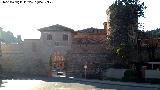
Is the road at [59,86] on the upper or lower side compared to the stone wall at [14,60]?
lower

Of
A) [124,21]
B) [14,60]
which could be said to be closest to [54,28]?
[14,60]

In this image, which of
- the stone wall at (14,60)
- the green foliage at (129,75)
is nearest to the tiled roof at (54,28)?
the stone wall at (14,60)

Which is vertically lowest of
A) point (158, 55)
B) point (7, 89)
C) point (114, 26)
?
point (7, 89)

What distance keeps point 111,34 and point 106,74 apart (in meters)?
6.26

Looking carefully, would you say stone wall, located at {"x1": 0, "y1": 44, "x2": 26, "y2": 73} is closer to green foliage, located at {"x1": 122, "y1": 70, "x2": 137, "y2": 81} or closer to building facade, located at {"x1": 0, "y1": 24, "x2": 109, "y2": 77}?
building facade, located at {"x1": 0, "y1": 24, "x2": 109, "y2": 77}

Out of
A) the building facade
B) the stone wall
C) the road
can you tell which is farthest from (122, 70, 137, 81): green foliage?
the stone wall

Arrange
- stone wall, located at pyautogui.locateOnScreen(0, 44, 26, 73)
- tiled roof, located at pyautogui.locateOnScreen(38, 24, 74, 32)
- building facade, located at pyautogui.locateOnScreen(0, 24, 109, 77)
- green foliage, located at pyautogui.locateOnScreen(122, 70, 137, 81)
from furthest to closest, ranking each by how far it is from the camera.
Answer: tiled roof, located at pyautogui.locateOnScreen(38, 24, 74, 32), stone wall, located at pyautogui.locateOnScreen(0, 44, 26, 73), building facade, located at pyautogui.locateOnScreen(0, 24, 109, 77), green foliage, located at pyautogui.locateOnScreen(122, 70, 137, 81)

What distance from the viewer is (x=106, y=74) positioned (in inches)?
2200

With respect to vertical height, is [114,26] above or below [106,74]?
above

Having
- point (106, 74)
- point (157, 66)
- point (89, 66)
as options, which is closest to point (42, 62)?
point (89, 66)

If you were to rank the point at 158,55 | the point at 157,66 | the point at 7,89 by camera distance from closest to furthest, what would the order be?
the point at 7,89 < the point at 157,66 < the point at 158,55

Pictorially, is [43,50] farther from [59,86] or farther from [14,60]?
[59,86]

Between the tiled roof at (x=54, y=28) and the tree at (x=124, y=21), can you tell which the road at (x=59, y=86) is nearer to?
the tree at (x=124, y=21)

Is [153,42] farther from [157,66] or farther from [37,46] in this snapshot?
[37,46]
